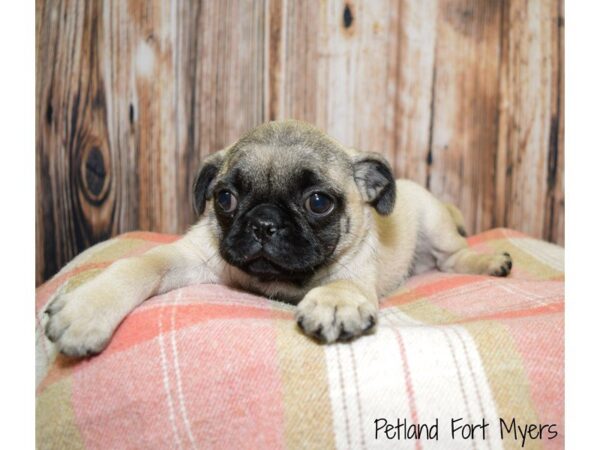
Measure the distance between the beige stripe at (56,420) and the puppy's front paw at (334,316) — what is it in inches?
30.4

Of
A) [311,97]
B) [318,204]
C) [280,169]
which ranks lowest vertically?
[318,204]

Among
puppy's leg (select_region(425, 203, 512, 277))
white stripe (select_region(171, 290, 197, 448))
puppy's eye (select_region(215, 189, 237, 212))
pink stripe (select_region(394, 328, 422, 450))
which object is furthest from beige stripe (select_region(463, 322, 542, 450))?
puppy's leg (select_region(425, 203, 512, 277))

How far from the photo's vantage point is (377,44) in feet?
10.9

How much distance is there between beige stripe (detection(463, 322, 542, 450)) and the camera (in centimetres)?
156

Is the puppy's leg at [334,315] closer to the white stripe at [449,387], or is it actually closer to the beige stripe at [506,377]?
the white stripe at [449,387]

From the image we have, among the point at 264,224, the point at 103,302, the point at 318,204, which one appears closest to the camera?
the point at 103,302

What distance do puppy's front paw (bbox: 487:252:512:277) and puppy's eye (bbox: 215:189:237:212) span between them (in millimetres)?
1571

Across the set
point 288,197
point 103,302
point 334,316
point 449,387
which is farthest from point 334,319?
point 103,302

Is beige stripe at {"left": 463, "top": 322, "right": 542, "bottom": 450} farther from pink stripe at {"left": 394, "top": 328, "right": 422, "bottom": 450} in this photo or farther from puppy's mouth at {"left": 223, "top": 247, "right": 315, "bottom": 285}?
puppy's mouth at {"left": 223, "top": 247, "right": 315, "bottom": 285}

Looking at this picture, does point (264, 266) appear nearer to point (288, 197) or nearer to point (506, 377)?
point (288, 197)

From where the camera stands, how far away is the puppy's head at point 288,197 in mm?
2086

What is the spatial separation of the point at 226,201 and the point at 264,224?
0.36 m

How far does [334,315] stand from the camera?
1702 mm

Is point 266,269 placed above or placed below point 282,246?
below
